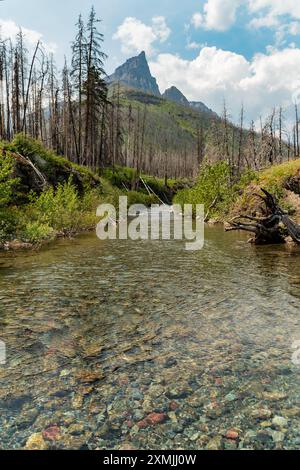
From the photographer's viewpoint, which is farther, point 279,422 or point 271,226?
point 271,226

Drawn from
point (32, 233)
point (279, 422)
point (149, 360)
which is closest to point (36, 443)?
point (149, 360)

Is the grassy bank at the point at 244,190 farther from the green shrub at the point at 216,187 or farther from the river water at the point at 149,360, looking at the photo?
the river water at the point at 149,360

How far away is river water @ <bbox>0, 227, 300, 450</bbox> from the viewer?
12.7ft

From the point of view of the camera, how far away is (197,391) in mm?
4660

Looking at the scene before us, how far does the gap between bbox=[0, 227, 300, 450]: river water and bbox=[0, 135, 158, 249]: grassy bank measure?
15.5 ft

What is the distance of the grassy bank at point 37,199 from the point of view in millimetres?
15367

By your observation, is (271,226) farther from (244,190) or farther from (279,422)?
(279,422)

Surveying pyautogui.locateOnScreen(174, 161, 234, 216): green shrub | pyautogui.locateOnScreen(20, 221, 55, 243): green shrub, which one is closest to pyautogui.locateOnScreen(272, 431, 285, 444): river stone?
pyautogui.locateOnScreen(20, 221, 55, 243): green shrub

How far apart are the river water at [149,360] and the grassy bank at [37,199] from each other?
4.72 meters

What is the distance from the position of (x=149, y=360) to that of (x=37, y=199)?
1493 cm

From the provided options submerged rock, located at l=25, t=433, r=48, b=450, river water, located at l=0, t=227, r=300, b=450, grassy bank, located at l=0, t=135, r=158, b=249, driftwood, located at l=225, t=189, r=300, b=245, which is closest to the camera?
submerged rock, located at l=25, t=433, r=48, b=450

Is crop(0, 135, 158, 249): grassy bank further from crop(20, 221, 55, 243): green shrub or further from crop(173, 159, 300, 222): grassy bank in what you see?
crop(173, 159, 300, 222): grassy bank

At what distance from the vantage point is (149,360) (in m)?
5.52

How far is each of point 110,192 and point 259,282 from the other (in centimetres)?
2600
